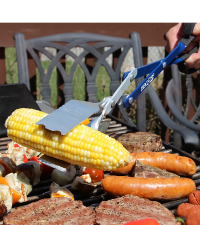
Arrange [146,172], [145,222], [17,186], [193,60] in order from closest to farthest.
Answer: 1. [145,222]
2. [17,186]
3. [146,172]
4. [193,60]

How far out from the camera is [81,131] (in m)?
1.83

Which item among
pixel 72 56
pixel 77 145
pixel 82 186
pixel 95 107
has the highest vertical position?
pixel 72 56

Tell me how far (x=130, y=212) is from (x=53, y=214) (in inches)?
20.2

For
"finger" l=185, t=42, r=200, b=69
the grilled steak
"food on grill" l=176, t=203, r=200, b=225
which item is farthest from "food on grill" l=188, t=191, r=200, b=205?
"finger" l=185, t=42, r=200, b=69

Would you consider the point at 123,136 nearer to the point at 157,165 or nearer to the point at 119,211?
the point at 157,165

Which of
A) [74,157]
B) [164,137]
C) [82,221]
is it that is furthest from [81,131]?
[164,137]

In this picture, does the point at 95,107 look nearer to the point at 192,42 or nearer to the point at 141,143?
the point at 141,143

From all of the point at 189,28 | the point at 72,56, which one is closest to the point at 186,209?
the point at 189,28

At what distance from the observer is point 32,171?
2.18m

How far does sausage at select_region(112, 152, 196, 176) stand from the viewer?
236cm

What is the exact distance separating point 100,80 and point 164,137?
77.3 inches

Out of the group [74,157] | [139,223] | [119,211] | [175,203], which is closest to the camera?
[139,223]

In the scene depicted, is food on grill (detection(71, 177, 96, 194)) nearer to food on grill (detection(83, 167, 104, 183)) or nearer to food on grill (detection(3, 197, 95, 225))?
food on grill (detection(83, 167, 104, 183))

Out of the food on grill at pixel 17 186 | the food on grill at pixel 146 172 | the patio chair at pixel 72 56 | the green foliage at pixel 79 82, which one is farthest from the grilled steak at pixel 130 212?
the green foliage at pixel 79 82
